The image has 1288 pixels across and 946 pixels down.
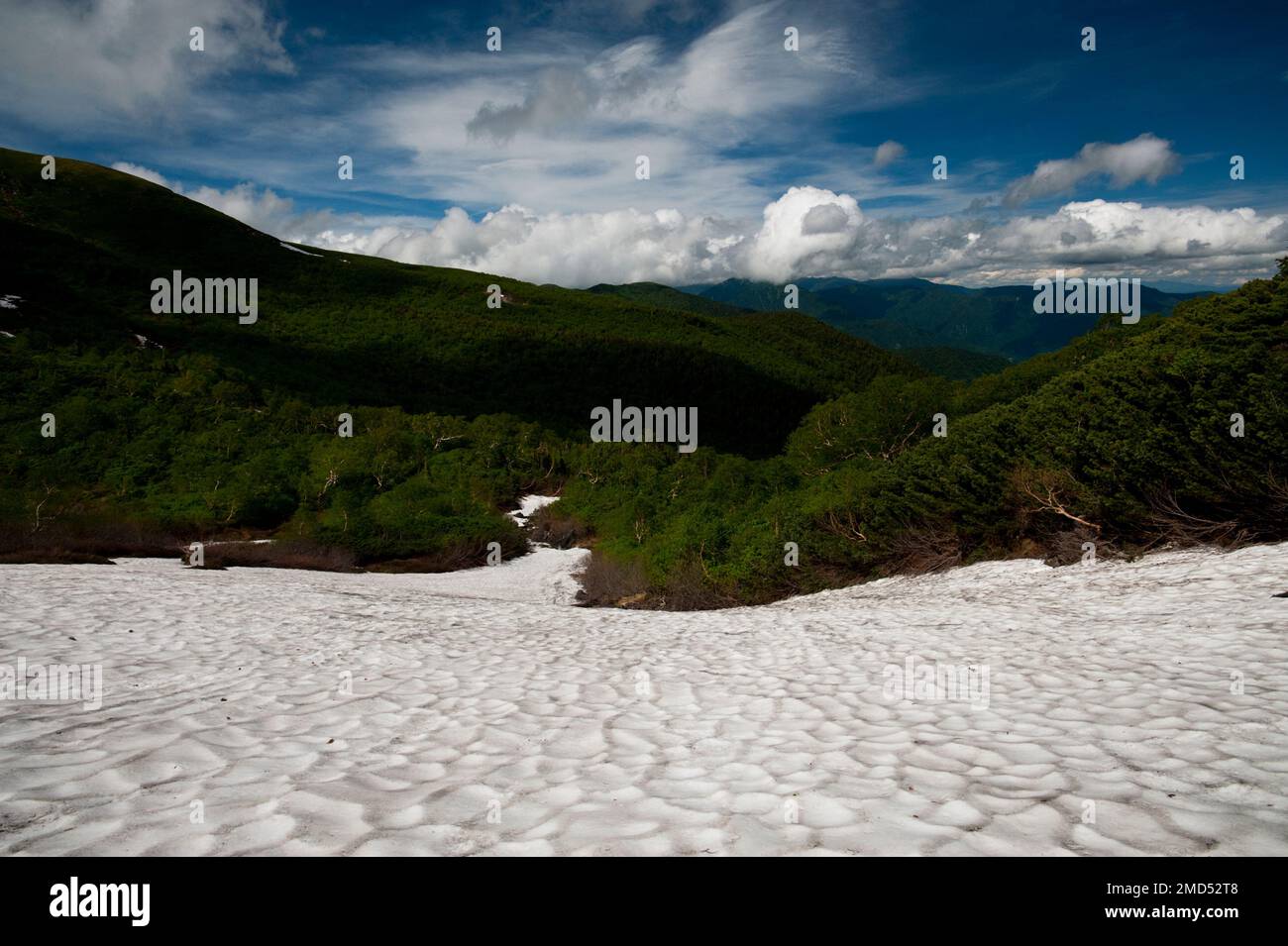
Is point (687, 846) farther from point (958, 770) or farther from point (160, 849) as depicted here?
point (160, 849)

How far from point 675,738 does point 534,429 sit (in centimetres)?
6872

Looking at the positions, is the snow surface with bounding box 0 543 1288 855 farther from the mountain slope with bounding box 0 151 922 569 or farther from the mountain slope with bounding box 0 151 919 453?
the mountain slope with bounding box 0 151 919 453

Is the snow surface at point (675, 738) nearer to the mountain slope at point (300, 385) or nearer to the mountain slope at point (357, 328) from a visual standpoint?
the mountain slope at point (300, 385)

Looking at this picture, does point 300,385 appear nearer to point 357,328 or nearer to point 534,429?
point 534,429

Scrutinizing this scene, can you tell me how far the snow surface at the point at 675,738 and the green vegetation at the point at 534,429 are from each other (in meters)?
4.38

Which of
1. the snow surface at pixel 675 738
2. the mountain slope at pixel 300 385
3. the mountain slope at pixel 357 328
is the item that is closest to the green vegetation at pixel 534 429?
the mountain slope at pixel 300 385

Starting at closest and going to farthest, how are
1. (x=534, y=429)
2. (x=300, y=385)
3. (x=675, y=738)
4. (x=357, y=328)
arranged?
(x=675, y=738)
(x=300, y=385)
(x=534, y=429)
(x=357, y=328)

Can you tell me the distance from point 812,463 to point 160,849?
140 feet

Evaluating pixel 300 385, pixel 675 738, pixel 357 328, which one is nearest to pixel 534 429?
pixel 300 385

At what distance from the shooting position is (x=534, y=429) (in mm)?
72812

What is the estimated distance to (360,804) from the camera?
4055 mm

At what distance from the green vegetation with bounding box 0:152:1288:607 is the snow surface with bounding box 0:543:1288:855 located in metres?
4.38

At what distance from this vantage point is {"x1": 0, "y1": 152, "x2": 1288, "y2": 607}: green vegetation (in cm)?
1482

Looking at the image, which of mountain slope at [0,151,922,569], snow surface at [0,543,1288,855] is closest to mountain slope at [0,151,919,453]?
mountain slope at [0,151,922,569]
